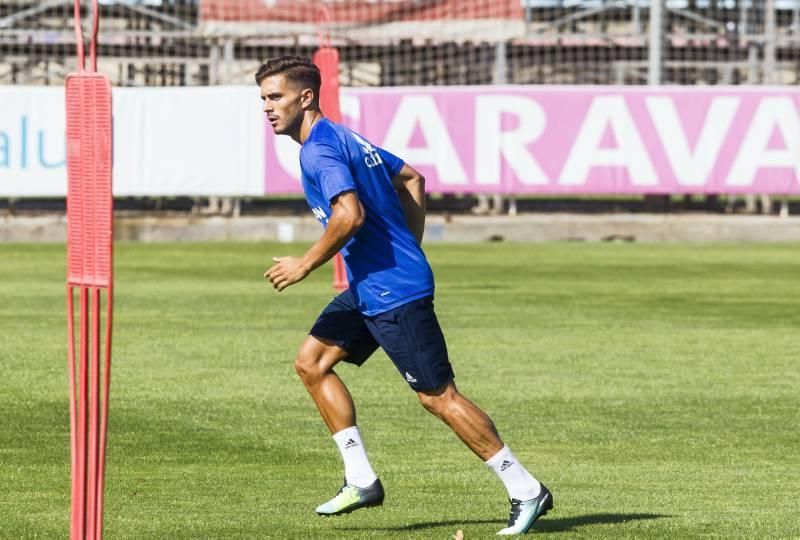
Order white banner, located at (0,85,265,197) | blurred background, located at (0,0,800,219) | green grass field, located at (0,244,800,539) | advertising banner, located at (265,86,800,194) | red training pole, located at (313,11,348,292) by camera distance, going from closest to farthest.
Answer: green grass field, located at (0,244,800,539)
red training pole, located at (313,11,348,292)
white banner, located at (0,85,265,197)
advertising banner, located at (265,86,800,194)
blurred background, located at (0,0,800,219)

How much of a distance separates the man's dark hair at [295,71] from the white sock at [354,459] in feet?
4.67

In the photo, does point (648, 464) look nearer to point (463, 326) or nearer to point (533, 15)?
point (463, 326)

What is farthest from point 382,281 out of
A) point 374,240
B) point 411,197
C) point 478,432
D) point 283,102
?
point 283,102

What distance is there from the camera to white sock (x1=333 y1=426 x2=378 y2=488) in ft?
25.4

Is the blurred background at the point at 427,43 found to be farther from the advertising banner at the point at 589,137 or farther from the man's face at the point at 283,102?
the man's face at the point at 283,102

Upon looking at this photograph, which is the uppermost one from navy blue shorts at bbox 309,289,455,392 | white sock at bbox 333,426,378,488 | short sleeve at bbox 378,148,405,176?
short sleeve at bbox 378,148,405,176

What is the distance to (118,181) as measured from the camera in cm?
2538

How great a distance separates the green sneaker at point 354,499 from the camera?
7.68 m

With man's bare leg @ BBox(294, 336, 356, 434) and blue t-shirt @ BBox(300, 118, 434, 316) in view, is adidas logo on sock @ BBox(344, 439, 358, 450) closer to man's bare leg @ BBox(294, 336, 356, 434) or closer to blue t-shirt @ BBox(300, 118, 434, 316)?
man's bare leg @ BBox(294, 336, 356, 434)

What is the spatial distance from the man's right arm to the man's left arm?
732 millimetres

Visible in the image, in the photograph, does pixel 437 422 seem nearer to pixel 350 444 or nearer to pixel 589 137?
pixel 350 444

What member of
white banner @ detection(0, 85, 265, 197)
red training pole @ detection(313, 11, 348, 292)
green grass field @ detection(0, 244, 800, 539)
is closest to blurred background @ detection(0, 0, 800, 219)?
white banner @ detection(0, 85, 265, 197)

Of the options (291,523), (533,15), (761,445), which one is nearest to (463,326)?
(761,445)

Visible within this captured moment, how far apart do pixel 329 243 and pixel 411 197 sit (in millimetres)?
935
